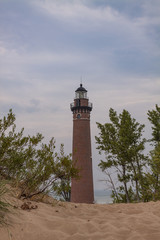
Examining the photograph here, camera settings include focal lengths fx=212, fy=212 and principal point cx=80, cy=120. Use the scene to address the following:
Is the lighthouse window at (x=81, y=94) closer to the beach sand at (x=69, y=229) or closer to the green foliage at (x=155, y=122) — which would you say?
the green foliage at (x=155, y=122)

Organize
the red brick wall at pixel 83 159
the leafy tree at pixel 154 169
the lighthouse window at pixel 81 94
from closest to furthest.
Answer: the leafy tree at pixel 154 169 < the red brick wall at pixel 83 159 < the lighthouse window at pixel 81 94

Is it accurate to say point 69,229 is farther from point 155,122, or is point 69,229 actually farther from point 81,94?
point 81,94

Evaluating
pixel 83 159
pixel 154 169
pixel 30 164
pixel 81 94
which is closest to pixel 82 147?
pixel 83 159

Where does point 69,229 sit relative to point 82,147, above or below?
below

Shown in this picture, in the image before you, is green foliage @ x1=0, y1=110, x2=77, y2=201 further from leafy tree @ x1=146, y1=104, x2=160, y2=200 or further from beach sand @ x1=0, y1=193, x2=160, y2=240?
leafy tree @ x1=146, y1=104, x2=160, y2=200

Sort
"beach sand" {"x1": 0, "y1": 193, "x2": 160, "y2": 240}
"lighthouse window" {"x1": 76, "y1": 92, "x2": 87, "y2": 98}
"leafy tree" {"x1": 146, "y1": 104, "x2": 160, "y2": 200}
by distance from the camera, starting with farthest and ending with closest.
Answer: "lighthouse window" {"x1": 76, "y1": 92, "x2": 87, "y2": 98} < "leafy tree" {"x1": 146, "y1": 104, "x2": 160, "y2": 200} < "beach sand" {"x1": 0, "y1": 193, "x2": 160, "y2": 240}

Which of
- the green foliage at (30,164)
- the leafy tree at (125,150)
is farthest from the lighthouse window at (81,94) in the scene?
the green foliage at (30,164)

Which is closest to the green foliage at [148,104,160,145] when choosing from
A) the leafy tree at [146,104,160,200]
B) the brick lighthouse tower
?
the leafy tree at [146,104,160,200]

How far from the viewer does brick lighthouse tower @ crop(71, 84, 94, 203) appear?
95.2 ft

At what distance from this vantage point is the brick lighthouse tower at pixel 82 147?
1143 inches

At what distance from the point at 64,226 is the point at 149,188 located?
14.7 meters

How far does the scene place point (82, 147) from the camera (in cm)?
3052

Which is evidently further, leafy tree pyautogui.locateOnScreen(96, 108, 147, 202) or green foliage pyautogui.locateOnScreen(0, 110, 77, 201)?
leafy tree pyautogui.locateOnScreen(96, 108, 147, 202)

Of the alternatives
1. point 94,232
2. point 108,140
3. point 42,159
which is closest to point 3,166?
point 42,159
